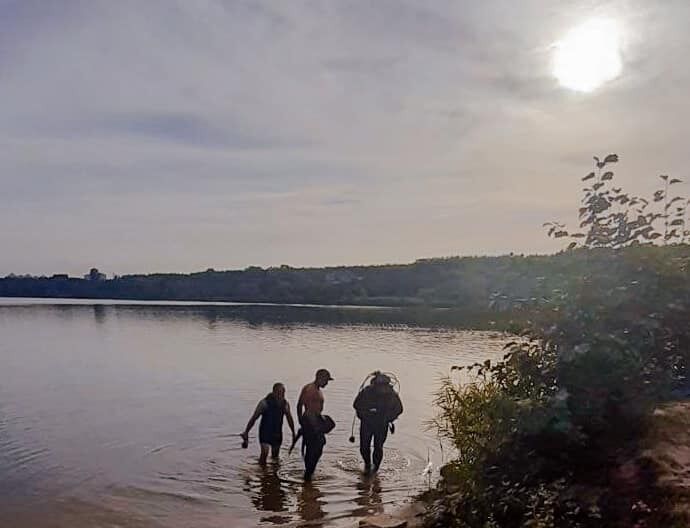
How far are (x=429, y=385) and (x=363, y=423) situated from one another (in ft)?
51.4

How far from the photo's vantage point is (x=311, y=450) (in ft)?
41.5

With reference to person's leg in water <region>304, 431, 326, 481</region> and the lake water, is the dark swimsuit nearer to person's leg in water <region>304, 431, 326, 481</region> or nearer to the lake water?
the lake water

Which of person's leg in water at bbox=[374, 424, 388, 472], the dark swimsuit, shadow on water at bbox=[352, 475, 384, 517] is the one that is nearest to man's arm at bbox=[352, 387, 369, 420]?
person's leg in water at bbox=[374, 424, 388, 472]

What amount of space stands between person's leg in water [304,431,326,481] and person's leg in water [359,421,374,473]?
0.70 meters

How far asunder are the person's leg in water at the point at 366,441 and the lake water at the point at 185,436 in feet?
1.13

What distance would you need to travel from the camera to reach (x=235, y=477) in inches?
537

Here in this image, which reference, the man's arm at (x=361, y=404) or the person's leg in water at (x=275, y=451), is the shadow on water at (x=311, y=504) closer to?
the man's arm at (x=361, y=404)

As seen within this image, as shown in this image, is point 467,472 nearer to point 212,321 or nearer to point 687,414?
point 687,414

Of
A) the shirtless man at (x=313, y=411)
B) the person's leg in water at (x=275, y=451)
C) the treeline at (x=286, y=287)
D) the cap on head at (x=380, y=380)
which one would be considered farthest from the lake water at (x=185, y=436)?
the treeline at (x=286, y=287)

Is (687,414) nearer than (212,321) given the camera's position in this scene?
Yes

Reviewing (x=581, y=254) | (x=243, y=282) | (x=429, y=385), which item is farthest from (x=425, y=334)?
(x=243, y=282)

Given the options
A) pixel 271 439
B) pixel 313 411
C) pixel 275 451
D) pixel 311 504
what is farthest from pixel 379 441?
pixel 275 451

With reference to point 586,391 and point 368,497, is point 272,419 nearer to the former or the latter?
point 368,497

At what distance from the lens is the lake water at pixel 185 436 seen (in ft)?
38.1
